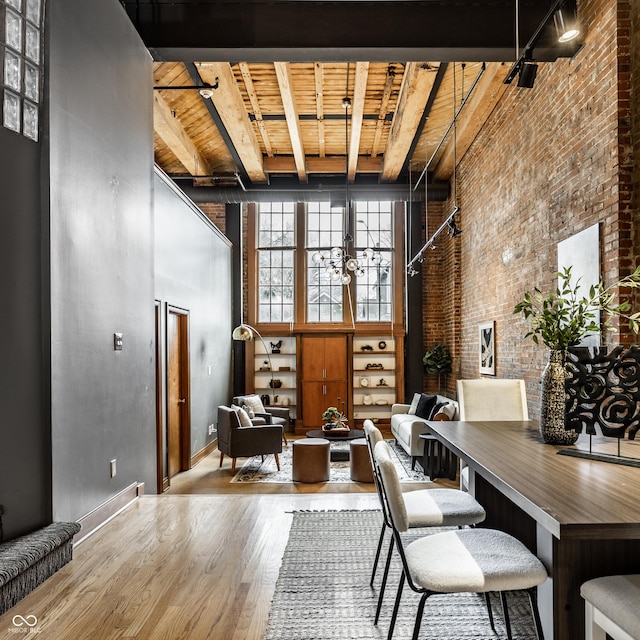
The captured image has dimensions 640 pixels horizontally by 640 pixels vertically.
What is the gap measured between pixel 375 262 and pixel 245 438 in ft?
16.1

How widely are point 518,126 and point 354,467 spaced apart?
13.8 feet

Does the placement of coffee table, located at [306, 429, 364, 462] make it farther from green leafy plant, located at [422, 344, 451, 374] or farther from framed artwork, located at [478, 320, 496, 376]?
green leafy plant, located at [422, 344, 451, 374]

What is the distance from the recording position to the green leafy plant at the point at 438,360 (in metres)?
9.46

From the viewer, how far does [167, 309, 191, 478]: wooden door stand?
642 cm

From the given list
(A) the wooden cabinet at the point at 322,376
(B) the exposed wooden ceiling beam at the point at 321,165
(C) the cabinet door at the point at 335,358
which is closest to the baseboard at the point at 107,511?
(A) the wooden cabinet at the point at 322,376

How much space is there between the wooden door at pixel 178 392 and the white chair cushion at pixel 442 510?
13.5ft

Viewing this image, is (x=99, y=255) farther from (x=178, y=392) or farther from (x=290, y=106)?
(x=290, y=106)

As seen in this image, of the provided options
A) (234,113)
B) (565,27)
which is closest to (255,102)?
(234,113)

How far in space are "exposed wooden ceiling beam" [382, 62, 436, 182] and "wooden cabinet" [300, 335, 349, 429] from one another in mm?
3207

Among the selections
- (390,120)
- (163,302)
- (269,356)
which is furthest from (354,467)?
(390,120)

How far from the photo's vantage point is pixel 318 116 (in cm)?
764

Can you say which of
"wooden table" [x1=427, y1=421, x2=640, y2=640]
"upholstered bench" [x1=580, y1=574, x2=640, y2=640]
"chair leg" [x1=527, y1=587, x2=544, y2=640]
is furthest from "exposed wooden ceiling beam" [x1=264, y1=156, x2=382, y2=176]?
"upholstered bench" [x1=580, y1=574, x2=640, y2=640]

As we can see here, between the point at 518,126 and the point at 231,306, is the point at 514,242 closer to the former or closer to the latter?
the point at 518,126

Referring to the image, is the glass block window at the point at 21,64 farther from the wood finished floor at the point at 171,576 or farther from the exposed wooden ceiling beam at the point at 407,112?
the exposed wooden ceiling beam at the point at 407,112
